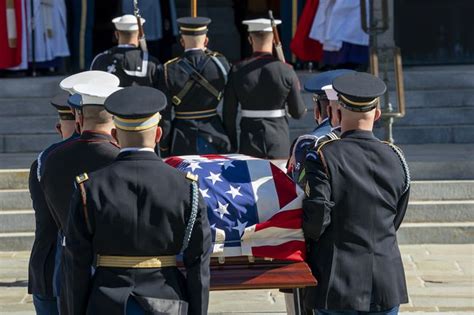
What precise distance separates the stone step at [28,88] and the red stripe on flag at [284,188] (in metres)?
7.89

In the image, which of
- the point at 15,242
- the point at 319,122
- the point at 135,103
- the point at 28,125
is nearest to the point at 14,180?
the point at 15,242

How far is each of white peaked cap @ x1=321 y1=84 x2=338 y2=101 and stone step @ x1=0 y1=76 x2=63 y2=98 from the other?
25.0 ft

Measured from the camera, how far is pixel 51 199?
19.4 ft

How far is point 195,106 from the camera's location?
9.94 metres

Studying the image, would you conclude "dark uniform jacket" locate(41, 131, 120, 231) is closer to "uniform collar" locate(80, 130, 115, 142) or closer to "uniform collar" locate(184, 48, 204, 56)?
"uniform collar" locate(80, 130, 115, 142)

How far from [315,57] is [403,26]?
6.29ft

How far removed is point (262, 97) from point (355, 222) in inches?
168

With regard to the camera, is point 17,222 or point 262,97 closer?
point 262,97

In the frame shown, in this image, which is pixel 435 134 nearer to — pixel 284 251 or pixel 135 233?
pixel 284 251

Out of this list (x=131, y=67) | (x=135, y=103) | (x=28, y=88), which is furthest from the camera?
(x=28, y=88)

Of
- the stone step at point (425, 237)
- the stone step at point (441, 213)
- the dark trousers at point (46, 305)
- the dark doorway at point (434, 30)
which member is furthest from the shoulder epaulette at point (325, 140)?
the dark doorway at point (434, 30)

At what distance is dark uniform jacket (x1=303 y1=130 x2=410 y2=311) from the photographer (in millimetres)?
5648

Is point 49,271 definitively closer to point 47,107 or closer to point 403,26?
point 47,107

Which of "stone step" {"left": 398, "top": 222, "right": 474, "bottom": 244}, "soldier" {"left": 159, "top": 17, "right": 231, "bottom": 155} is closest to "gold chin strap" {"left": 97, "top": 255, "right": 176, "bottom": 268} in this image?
"soldier" {"left": 159, "top": 17, "right": 231, "bottom": 155}
